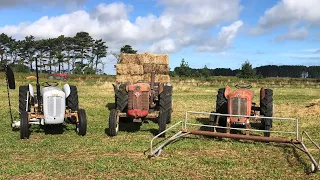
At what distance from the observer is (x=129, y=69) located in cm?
2198

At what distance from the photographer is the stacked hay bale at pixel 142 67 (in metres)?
21.8

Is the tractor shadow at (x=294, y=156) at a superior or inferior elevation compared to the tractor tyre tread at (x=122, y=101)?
inferior

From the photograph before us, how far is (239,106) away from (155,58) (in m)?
13.5

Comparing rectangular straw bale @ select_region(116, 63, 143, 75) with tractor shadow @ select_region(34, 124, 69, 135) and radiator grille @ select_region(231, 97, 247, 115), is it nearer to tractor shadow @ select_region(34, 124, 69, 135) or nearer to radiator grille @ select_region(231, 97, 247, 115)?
tractor shadow @ select_region(34, 124, 69, 135)

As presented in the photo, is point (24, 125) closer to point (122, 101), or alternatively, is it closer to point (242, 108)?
point (122, 101)

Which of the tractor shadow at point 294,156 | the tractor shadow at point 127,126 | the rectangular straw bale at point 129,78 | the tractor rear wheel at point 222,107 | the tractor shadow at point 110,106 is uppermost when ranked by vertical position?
the rectangular straw bale at point 129,78

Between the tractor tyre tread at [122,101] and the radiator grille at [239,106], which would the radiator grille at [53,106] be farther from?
the radiator grille at [239,106]

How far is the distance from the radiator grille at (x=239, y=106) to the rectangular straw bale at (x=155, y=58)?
13.0 metres

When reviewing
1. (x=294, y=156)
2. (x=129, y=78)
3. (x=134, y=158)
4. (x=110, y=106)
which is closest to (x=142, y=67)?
(x=129, y=78)

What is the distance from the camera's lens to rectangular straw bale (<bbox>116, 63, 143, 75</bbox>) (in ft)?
71.9

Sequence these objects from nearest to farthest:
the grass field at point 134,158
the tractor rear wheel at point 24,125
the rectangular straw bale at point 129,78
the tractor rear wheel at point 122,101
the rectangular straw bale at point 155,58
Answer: the grass field at point 134,158 < the tractor rear wheel at point 24,125 < the tractor rear wheel at point 122,101 < the rectangular straw bale at point 129,78 < the rectangular straw bale at point 155,58

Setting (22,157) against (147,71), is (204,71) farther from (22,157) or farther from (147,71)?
(22,157)

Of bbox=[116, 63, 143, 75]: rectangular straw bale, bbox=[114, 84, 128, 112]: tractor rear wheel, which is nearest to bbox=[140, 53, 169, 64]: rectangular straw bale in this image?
bbox=[116, 63, 143, 75]: rectangular straw bale

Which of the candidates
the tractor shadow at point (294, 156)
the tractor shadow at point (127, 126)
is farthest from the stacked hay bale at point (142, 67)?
the tractor shadow at point (294, 156)
